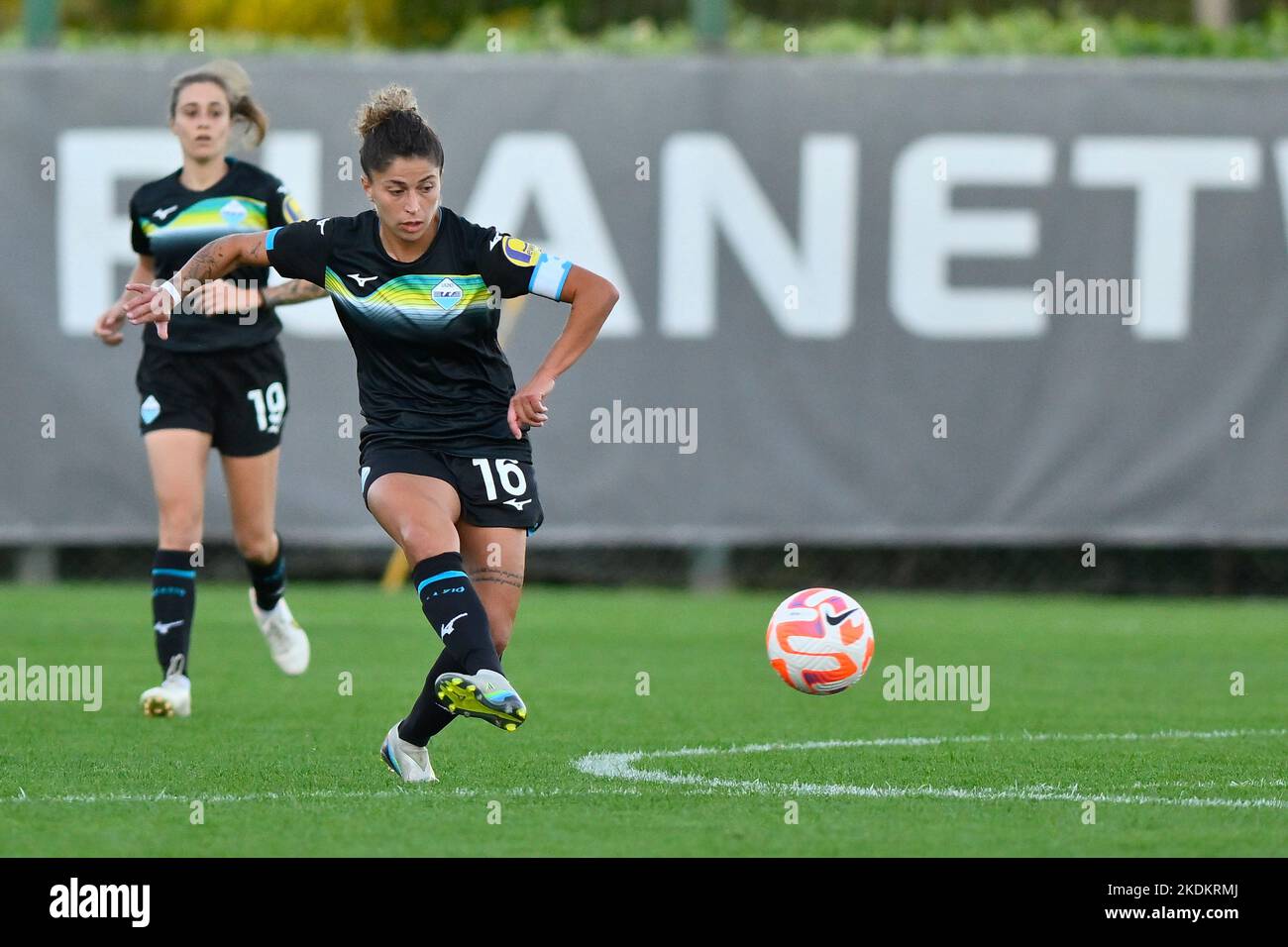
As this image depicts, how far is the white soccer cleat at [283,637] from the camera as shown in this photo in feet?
29.6

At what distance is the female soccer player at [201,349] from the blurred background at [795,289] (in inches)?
209

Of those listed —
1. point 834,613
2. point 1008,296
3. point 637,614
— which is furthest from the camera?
point 1008,296

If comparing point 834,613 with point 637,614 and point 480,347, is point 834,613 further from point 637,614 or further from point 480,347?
point 637,614

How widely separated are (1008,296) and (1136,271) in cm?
88

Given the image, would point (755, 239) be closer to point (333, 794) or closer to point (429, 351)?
point (429, 351)

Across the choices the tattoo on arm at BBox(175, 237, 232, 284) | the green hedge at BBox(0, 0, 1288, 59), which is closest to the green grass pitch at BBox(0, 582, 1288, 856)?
the tattoo on arm at BBox(175, 237, 232, 284)

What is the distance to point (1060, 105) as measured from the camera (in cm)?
1391

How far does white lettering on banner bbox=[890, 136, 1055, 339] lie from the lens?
13.8m

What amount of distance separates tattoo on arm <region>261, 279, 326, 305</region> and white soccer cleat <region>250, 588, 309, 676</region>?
150 cm

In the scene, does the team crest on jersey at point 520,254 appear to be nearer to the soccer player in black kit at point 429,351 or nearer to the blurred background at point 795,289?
the soccer player in black kit at point 429,351

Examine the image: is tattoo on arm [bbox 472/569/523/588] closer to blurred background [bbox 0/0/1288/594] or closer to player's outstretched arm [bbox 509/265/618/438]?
player's outstretched arm [bbox 509/265/618/438]

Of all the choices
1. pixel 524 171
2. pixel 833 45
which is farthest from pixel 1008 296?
pixel 524 171

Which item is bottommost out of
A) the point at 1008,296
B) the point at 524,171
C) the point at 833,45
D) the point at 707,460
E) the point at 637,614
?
the point at 637,614
